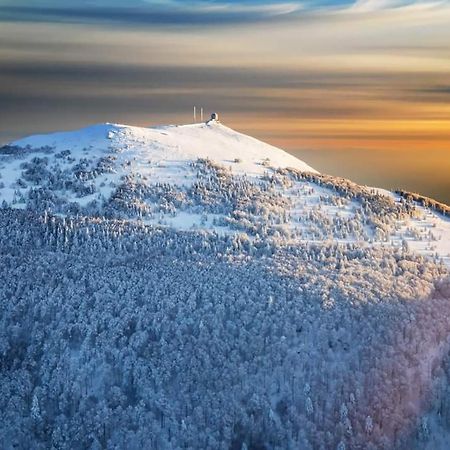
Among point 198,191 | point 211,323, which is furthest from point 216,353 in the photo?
point 198,191

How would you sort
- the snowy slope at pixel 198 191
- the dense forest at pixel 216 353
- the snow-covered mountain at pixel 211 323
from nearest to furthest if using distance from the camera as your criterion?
the dense forest at pixel 216 353 < the snow-covered mountain at pixel 211 323 < the snowy slope at pixel 198 191

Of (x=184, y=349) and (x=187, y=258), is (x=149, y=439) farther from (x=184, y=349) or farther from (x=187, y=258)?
(x=187, y=258)

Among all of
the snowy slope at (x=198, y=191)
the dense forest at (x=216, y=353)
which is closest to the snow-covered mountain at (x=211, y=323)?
the dense forest at (x=216, y=353)

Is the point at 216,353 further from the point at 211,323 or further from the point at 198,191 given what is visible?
the point at 198,191

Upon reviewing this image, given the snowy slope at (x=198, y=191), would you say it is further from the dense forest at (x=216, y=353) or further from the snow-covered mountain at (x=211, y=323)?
the dense forest at (x=216, y=353)

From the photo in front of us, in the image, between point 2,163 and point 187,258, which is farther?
point 2,163

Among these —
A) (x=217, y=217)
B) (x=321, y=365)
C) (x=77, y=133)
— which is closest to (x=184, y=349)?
(x=321, y=365)
